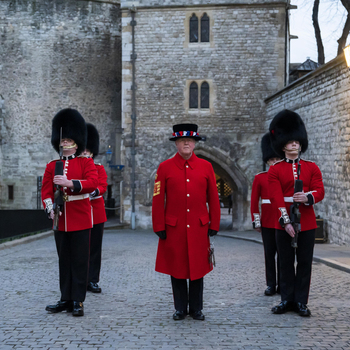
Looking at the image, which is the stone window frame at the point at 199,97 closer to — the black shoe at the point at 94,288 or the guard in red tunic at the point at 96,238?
the guard in red tunic at the point at 96,238

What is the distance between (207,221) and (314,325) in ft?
4.22

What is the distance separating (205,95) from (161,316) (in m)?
13.4

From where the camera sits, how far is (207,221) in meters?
4.80

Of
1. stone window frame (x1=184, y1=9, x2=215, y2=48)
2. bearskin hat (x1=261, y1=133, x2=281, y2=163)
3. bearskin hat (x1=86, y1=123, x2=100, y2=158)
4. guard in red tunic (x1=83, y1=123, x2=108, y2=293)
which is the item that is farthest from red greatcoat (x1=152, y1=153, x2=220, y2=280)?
stone window frame (x1=184, y1=9, x2=215, y2=48)

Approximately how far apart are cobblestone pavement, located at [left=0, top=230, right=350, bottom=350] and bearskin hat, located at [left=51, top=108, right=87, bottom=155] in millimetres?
1642

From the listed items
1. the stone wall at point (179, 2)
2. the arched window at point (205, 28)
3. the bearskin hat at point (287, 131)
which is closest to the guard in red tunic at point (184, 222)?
the bearskin hat at point (287, 131)

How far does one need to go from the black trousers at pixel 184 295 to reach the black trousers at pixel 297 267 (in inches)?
32.1

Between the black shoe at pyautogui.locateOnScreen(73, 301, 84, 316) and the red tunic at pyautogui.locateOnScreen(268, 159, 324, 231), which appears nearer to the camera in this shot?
the black shoe at pyautogui.locateOnScreen(73, 301, 84, 316)

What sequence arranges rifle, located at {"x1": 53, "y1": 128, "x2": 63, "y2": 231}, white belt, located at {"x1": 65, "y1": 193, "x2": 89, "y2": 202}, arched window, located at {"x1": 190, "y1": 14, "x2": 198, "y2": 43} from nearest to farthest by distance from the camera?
rifle, located at {"x1": 53, "y1": 128, "x2": 63, "y2": 231} → white belt, located at {"x1": 65, "y1": 193, "x2": 89, "y2": 202} → arched window, located at {"x1": 190, "y1": 14, "x2": 198, "y2": 43}

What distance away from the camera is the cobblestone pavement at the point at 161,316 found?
3986 mm

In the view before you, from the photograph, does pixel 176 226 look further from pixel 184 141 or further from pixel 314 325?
pixel 314 325

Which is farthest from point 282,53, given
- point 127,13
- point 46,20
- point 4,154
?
point 4,154

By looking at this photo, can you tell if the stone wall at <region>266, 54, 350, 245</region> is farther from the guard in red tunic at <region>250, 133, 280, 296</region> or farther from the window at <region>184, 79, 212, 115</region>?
the guard in red tunic at <region>250, 133, 280, 296</region>

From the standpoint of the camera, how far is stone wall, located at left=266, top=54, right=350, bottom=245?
35.4 feet
